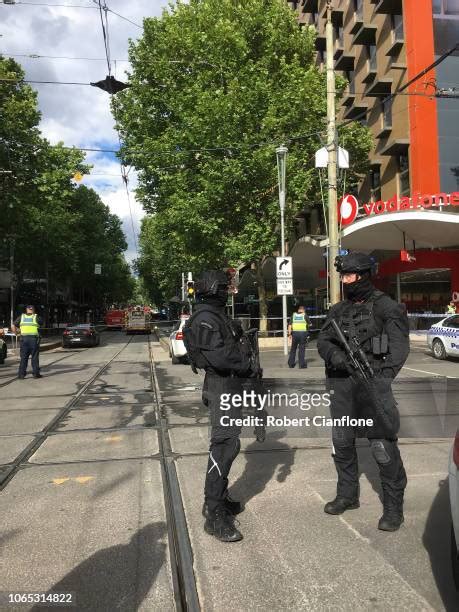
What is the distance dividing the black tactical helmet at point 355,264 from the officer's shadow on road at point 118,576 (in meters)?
2.27

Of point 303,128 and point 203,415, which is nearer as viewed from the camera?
point 203,415

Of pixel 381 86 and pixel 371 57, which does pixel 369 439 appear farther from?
pixel 371 57

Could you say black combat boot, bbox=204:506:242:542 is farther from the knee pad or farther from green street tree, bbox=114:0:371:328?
green street tree, bbox=114:0:371:328

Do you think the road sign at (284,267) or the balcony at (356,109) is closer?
the road sign at (284,267)

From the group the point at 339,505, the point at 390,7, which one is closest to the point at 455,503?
the point at 339,505

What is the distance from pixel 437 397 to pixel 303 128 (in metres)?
18.7

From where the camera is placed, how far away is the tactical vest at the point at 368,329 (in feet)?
12.0

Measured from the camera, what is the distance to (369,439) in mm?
3713

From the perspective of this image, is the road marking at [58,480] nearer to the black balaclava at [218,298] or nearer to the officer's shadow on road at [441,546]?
the black balaclava at [218,298]

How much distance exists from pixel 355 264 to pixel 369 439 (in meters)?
1.23

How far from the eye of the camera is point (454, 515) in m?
2.72

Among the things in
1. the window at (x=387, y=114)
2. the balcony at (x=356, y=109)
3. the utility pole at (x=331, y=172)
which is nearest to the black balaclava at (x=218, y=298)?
the utility pole at (x=331, y=172)

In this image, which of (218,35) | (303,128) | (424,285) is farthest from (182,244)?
(424,285)

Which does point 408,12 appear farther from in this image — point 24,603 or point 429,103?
point 24,603
